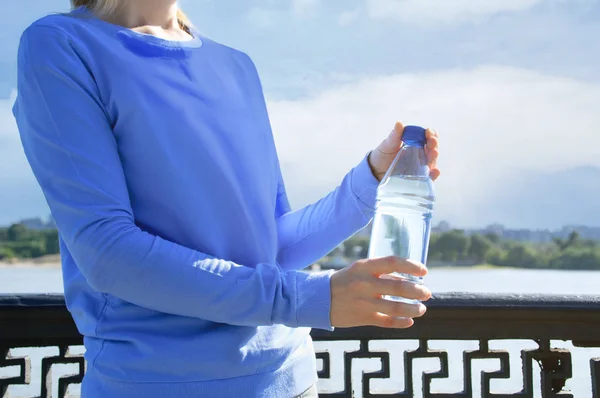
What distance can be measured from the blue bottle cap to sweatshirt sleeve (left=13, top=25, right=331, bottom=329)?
0.27 metres

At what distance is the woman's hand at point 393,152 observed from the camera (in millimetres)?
935

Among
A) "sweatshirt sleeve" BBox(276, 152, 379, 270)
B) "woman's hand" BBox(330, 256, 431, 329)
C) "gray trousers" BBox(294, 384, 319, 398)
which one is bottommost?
"gray trousers" BBox(294, 384, 319, 398)

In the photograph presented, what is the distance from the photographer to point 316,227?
1028mm

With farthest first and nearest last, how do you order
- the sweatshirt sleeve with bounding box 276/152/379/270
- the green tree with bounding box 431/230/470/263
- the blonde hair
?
the green tree with bounding box 431/230/470/263, the sweatshirt sleeve with bounding box 276/152/379/270, the blonde hair

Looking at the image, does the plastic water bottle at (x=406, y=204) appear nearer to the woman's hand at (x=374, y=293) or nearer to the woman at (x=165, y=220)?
the woman at (x=165, y=220)

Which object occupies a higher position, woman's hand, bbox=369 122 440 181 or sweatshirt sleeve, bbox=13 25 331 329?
woman's hand, bbox=369 122 440 181

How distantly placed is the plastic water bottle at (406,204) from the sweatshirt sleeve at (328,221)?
1.3 inches

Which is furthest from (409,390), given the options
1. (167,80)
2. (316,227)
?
(167,80)

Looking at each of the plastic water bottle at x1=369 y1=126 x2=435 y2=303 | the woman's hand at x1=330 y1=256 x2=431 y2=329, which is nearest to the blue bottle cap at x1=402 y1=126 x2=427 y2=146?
the plastic water bottle at x1=369 y1=126 x2=435 y2=303

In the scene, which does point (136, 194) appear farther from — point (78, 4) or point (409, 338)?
point (409, 338)

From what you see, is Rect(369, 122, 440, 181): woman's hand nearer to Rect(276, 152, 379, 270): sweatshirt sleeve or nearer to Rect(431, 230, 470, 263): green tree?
Rect(276, 152, 379, 270): sweatshirt sleeve

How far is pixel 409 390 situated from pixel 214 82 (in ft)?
3.20

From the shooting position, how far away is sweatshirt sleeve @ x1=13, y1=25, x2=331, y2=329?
71 cm

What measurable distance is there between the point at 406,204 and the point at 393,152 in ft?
0.26
